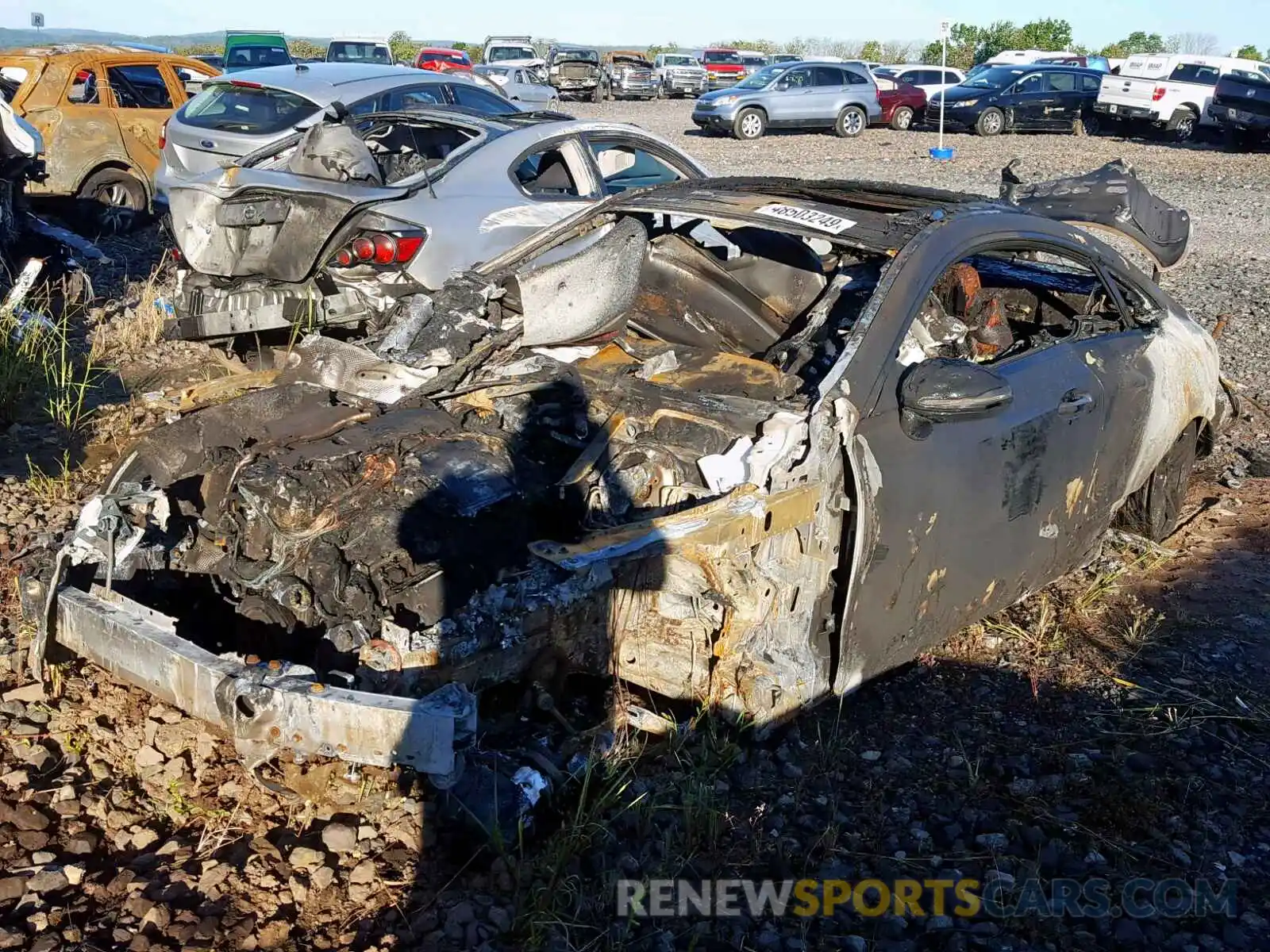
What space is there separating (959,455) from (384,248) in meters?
3.86

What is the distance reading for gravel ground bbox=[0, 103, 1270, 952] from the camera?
8.93 ft

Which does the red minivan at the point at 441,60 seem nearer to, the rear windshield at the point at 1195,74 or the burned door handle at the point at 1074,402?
the rear windshield at the point at 1195,74

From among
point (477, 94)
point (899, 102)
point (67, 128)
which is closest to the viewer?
point (477, 94)

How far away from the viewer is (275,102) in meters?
9.77

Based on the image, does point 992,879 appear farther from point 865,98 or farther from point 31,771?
point 865,98

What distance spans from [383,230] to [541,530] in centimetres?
346

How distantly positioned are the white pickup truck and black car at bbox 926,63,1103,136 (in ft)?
1.71

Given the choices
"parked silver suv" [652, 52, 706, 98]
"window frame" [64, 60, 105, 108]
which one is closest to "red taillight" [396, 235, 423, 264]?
"window frame" [64, 60, 105, 108]

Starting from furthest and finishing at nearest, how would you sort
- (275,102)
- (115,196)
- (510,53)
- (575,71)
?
(510,53) → (575,71) → (115,196) → (275,102)

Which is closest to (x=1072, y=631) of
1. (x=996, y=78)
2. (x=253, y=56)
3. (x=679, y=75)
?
(x=253, y=56)

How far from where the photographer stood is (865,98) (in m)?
24.9

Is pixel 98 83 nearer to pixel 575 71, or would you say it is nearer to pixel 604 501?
pixel 604 501

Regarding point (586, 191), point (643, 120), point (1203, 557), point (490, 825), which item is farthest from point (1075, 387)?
point (643, 120)

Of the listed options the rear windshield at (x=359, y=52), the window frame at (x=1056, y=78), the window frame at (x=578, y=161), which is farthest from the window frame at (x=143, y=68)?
the window frame at (x=1056, y=78)
